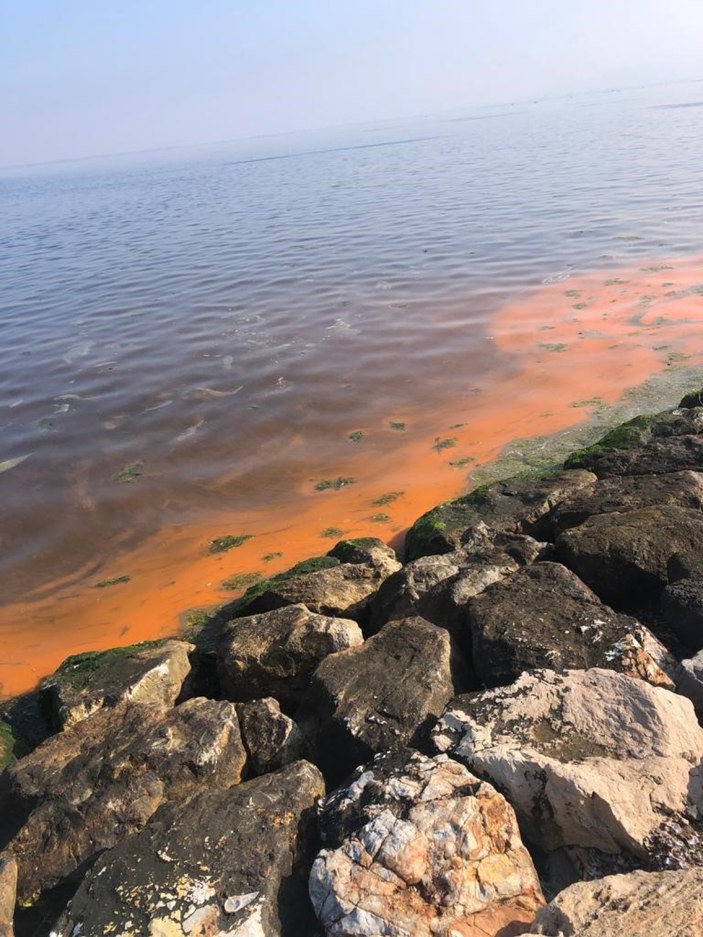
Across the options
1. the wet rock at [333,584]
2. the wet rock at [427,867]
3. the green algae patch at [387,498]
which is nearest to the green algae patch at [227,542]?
the wet rock at [333,584]

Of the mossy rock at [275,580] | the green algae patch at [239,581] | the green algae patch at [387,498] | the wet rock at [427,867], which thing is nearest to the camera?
the wet rock at [427,867]

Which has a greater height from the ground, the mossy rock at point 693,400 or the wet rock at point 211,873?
the mossy rock at point 693,400

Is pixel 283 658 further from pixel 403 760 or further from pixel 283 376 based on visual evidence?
pixel 283 376

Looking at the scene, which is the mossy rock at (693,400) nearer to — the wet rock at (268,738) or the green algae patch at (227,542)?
the green algae patch at (227,542)

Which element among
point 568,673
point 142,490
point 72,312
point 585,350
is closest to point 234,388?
point 142,490

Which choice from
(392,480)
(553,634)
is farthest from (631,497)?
(392,480)

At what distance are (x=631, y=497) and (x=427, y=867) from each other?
4814mm

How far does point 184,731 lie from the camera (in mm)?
5207

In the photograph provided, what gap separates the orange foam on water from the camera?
343 inches

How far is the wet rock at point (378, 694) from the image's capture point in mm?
4934

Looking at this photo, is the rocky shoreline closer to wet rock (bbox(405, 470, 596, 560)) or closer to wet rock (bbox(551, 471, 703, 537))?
wet rock (bbox(551, 471, 703, 537))

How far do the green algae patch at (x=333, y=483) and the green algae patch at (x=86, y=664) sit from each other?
4231 mm

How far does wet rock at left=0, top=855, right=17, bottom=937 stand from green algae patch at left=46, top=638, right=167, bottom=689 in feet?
6.62

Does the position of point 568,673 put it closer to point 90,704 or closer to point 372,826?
point 372,826
